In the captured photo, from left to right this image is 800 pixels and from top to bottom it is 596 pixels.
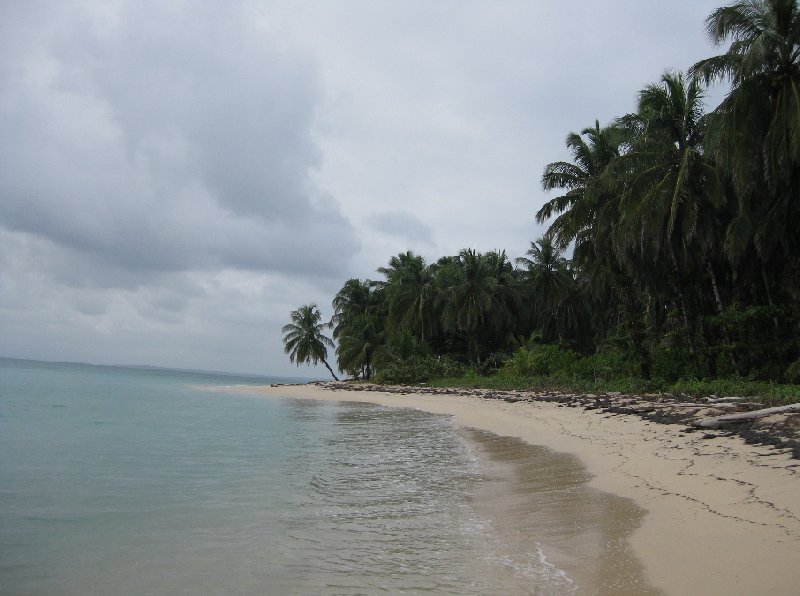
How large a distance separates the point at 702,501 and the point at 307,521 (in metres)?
3.60

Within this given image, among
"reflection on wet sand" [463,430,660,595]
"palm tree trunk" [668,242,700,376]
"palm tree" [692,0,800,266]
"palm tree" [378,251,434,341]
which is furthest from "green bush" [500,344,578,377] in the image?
"reflection on wet sand" [463,430,660,595]

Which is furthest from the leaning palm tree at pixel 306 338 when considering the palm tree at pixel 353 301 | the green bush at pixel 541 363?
the green bush at pixel 541 363

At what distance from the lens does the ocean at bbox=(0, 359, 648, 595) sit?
3621 millimetres

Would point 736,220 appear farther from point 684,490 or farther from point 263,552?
point 263,552

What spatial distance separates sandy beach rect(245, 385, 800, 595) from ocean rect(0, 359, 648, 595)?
25 centimetres

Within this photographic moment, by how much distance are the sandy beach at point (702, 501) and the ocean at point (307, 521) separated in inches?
10.0

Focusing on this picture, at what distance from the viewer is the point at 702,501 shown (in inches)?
188

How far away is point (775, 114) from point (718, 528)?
1529cm

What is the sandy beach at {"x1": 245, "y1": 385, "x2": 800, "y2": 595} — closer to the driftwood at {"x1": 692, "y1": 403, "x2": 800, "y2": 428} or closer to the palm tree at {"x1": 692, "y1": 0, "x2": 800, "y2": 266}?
the driftwood at {"x1": 692, "y1": 403, "x2": 800, "y2": 428}

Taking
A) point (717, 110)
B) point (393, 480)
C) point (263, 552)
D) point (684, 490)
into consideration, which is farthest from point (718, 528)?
point (717, 110)

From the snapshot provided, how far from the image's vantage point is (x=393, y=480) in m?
7.00

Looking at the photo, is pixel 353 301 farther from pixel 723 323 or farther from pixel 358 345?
pixel 723 323

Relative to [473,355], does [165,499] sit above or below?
below

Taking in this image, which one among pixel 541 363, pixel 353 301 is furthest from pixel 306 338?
pixel 541 363
